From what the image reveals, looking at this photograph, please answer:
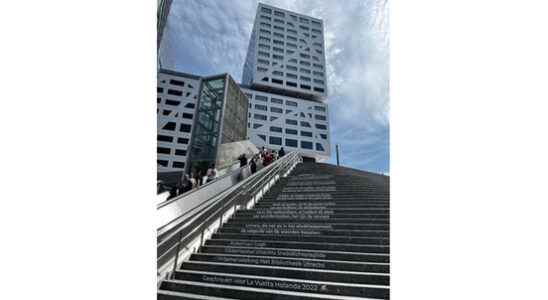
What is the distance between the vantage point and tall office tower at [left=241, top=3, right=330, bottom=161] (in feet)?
127

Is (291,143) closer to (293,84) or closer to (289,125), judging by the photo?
(289,125)

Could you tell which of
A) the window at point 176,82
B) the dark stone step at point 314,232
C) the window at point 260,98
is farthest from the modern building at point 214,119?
the window at point 260,98

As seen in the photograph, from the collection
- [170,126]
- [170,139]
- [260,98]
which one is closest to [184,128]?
[170,126]

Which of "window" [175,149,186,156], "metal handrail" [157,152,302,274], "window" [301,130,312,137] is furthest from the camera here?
"window" [301,130,312,137]

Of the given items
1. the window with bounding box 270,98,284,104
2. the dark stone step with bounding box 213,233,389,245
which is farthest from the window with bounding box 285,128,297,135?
the dark stone step with bounding box 213,233,389,245

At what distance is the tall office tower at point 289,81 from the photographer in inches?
1519

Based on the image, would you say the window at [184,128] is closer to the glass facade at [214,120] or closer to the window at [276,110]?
the window at [276,110]

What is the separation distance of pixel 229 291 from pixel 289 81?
44.9 m

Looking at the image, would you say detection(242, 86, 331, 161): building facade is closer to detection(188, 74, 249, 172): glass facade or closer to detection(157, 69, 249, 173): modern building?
detection(157, 69, 249, 173): modern building

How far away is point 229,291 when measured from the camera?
1967 mm

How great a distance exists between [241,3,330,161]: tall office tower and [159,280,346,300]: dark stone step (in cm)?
3530

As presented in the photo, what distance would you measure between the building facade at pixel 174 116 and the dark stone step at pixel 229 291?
88.5 ft
